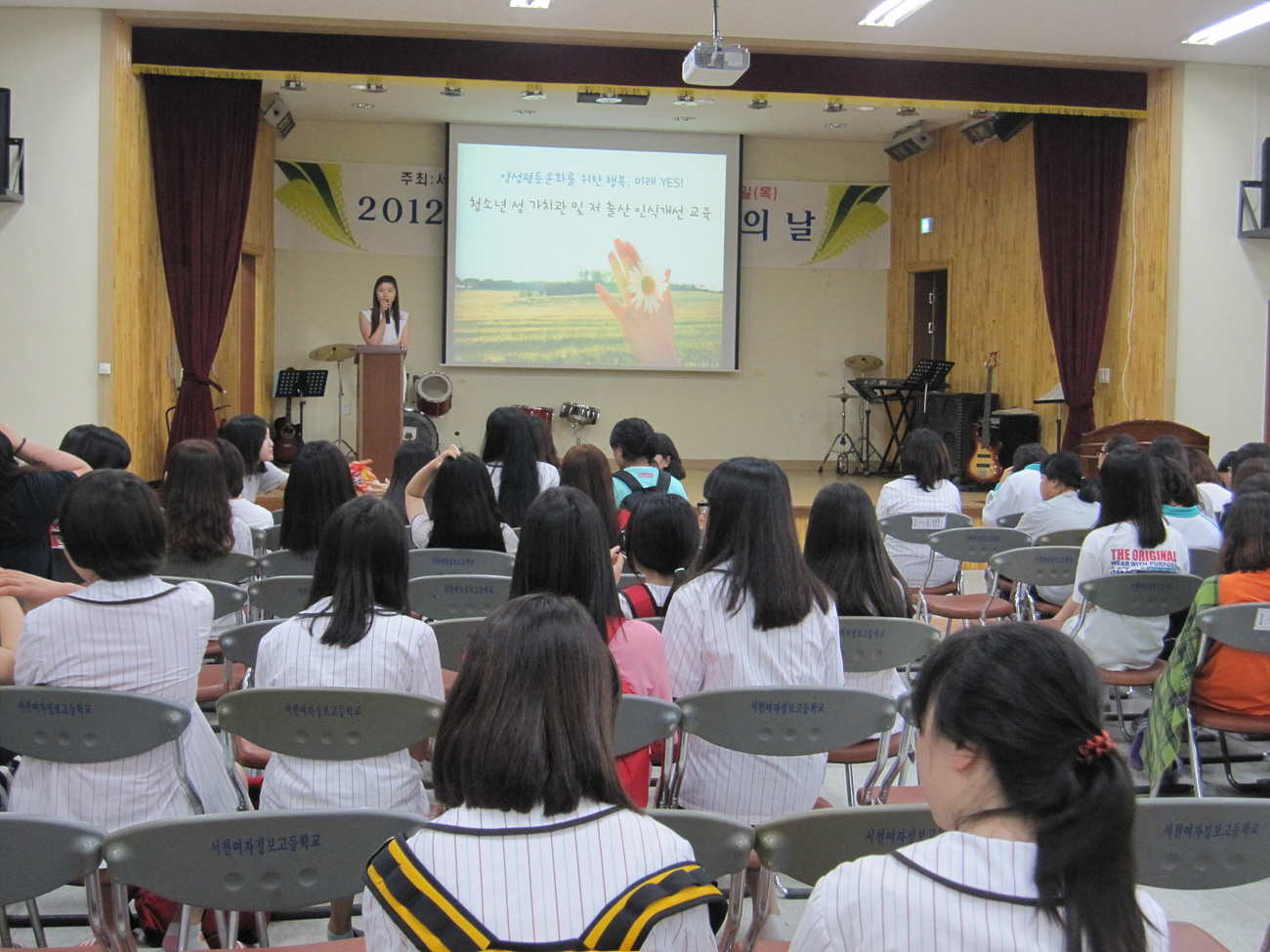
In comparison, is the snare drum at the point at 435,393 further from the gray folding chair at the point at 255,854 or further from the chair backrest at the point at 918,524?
the gray folding chair at the point at 255,854

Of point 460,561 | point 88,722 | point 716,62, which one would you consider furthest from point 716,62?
point 88,722

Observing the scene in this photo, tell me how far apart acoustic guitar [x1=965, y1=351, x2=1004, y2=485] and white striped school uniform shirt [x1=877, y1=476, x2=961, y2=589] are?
17.6 feet

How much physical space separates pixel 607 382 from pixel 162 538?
10479 mm

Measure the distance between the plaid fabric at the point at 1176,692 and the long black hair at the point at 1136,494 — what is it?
22.6 inches

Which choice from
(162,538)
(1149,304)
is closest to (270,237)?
(1149,304)

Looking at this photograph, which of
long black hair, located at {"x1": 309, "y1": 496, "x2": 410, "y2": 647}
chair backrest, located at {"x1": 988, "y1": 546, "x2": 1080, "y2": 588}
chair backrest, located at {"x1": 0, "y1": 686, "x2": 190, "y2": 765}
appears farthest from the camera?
chair backrest, located at {"x1": 988, "y1": 546, "x2": 1080, "y2": 588}

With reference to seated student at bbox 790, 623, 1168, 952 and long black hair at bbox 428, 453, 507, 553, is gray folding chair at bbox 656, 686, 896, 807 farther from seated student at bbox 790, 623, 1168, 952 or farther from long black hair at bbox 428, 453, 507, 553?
long black hair at bbox 428, 453, 507, 553

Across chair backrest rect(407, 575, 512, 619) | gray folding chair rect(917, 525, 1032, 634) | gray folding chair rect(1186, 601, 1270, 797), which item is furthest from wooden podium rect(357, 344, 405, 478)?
gray folding chair rect(1186, 601, 1270, 797)

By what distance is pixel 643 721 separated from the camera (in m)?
2.16

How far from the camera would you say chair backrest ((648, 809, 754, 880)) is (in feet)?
5.23

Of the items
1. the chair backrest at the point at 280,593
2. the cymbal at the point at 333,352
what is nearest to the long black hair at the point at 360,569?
the chair backrest at the point at 280,593

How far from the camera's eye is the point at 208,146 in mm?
8531

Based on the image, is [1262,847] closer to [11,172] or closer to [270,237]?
[11,172]

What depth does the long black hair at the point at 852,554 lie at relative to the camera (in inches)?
125
